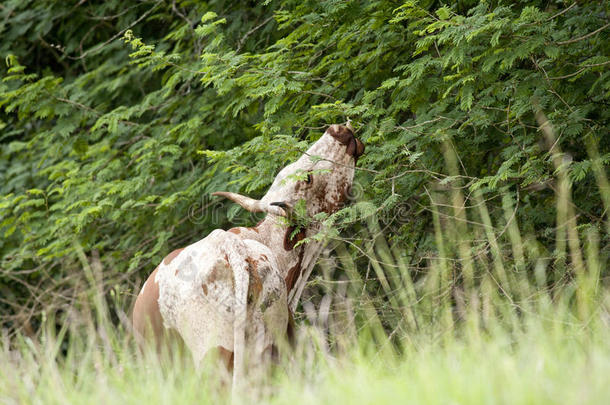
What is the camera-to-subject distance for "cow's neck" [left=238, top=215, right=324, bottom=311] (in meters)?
3.43

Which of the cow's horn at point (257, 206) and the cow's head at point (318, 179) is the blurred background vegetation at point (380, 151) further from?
the cow's horn at point (257, 206)

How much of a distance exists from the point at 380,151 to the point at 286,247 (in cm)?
168

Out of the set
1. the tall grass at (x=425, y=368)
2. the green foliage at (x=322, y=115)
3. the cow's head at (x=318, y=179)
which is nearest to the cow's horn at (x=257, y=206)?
the cow's head at (x=318, y=179)

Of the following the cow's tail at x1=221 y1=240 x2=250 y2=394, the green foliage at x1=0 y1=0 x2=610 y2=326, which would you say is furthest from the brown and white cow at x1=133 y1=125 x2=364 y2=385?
the green foliage at x1=0 y1=0 x2=610 y2=326

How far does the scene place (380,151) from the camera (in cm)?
493

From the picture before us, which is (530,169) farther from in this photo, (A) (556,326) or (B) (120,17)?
(B) (120,17)

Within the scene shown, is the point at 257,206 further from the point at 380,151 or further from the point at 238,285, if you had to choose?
the point at 380,151

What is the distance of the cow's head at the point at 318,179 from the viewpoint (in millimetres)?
3477

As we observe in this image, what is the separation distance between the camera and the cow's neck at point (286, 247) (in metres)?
3.43

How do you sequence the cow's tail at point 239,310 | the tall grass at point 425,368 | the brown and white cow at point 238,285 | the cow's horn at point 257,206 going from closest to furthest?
the tall grass at point 425,368 < the cow's tail at point 239,310 < the brown and white cow at point 238,285 < the cow's horn at point 257,206

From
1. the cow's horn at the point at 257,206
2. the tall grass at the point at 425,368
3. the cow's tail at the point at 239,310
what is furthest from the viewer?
the cow's horn at the point at 257,206

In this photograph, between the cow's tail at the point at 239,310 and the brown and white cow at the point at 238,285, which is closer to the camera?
the cow's tail at the point at 239,310

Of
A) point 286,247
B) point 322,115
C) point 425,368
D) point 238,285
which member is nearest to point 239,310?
point 238,285

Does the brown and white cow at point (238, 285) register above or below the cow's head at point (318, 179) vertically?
below
